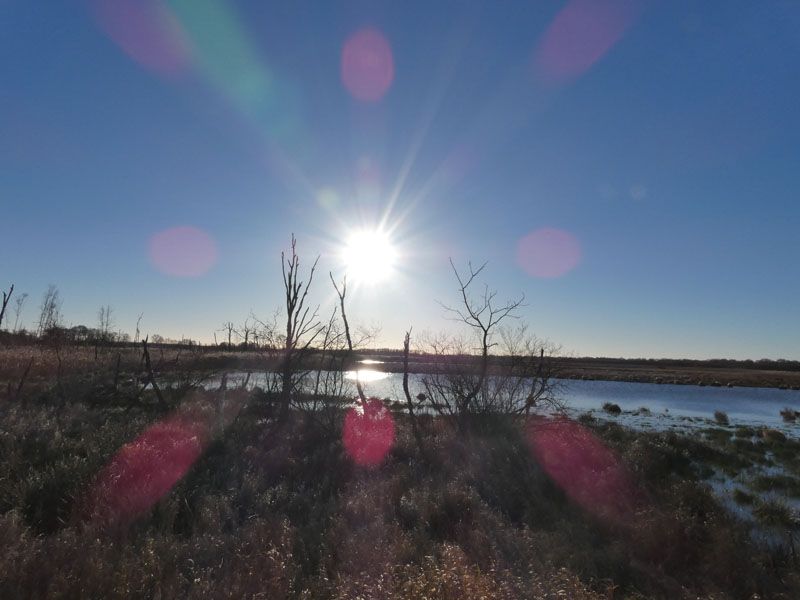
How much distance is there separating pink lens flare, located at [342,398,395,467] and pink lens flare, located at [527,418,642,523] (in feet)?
14.0

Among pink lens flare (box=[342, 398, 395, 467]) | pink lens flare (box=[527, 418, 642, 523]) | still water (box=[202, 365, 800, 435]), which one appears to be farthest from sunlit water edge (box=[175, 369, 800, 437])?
pink lens flare (box=[527, 418, 642, 523])

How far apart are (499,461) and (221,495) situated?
22.4 feet

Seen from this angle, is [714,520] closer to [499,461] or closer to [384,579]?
[499,461]

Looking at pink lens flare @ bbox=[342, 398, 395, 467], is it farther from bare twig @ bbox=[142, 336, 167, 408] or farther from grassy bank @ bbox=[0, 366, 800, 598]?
bare twig @ bbox=[142, 336, 167, 408]

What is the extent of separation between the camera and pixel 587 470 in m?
13.2

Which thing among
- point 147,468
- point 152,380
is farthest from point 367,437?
point 152,380

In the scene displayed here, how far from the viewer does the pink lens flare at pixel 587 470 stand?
10430 mm

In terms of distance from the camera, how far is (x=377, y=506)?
8.77 meters

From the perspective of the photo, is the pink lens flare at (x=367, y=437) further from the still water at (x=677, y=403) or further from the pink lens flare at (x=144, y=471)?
the still water at (x=677, y=403)

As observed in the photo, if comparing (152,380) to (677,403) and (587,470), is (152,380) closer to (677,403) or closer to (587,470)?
(587,470)

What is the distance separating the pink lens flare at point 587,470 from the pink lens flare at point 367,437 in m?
4.28

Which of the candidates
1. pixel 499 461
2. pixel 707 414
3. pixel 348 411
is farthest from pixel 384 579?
pixel 707 414

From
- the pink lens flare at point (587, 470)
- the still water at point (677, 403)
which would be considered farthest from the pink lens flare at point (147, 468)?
the still water at point (677, 403)

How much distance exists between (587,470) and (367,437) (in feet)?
20.9
